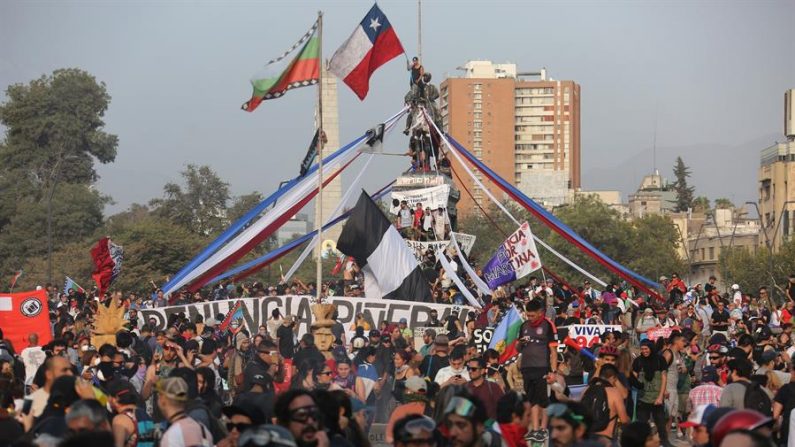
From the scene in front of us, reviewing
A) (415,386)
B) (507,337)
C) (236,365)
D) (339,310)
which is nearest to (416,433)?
(415,386)

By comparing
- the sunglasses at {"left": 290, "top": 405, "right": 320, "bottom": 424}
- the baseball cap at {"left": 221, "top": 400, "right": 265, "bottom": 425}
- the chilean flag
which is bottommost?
the baseball cap at {"left": 221, "top": 400, "right": 265, "bottom": 425}

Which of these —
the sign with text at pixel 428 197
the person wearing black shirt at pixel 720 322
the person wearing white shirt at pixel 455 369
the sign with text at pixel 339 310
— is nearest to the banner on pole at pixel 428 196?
the sign with text at pixel 428 197

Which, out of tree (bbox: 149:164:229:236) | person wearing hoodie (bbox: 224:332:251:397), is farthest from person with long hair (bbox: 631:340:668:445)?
tree (bbox: 149:164:229:236)

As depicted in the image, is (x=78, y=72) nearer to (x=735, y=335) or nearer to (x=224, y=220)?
(x=224, y=220)

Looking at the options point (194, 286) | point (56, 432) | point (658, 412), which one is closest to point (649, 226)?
point (194, 286)

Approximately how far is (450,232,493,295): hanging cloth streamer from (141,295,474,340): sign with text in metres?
2.84

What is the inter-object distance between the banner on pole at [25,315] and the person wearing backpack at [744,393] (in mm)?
11026

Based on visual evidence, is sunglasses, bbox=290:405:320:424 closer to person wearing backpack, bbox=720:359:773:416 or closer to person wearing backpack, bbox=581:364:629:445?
person wearing backpack, bbox=581:364:629:445

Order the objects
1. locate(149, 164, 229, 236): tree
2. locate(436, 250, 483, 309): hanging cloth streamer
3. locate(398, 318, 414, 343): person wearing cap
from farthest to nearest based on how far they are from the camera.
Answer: locate(149, 164, 229, 236): tree
locate(436, 250, 483, 309): hanging cloth streamer
locate(398, 318, 414, 343): person wearing cap

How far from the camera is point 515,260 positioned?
28.5 meters

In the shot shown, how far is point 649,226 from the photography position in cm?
9444

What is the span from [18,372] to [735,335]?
12472 millimetres

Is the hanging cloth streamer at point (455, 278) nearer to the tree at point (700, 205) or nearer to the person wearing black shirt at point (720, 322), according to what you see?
the person wearing black shirt at point (720, 322)

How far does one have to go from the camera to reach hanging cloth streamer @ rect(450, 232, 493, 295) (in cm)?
Result: 2936
